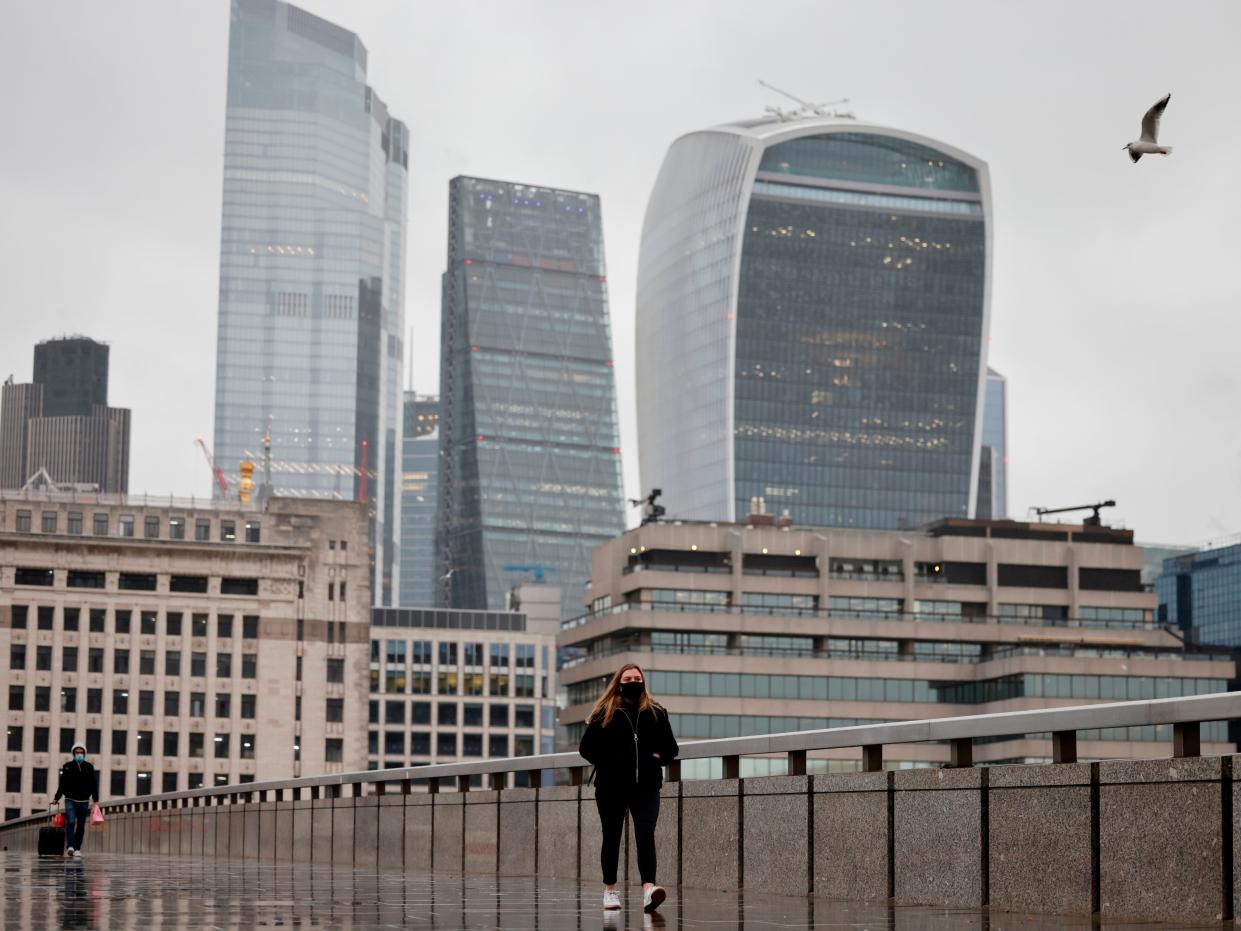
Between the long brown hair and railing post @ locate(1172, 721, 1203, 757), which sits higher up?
the long brown hair

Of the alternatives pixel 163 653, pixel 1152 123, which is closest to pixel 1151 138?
pixel 1152 123

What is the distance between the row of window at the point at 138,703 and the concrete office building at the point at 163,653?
126 millimetres

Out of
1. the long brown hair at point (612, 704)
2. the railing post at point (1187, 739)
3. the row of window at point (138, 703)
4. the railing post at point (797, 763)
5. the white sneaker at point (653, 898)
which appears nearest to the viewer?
the railing post at point (1187, 739)

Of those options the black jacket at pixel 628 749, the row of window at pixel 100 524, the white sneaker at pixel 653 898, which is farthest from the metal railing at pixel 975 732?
the row of window at pixel 100 524

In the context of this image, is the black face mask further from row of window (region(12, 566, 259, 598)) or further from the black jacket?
row of window (region(12, 566, 259, 598))

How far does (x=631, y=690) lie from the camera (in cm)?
1877

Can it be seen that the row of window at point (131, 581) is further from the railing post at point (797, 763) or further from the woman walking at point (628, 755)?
the woman walking at point (628, 755)

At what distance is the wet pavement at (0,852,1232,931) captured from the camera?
1547 cm

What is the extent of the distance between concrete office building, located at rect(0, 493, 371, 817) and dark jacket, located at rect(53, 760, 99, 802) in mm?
134373

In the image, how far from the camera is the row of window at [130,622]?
175m

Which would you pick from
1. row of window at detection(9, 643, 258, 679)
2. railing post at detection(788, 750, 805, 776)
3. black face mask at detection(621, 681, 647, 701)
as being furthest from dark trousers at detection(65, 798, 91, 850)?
row of window at detection(9, 643, 258, 679)

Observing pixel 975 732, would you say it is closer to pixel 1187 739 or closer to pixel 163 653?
pixel 1187 739

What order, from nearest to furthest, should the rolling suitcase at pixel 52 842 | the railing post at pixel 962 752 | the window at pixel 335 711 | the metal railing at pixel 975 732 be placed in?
the metal railing at pixel 975 732
the railing post at pixel 962 752
the rolling suitcase at pixel 52 842
the window at pixel 335 711

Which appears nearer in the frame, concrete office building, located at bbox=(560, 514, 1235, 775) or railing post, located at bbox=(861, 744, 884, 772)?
railing post, located at bbox=(861, 744, 884, 772)
